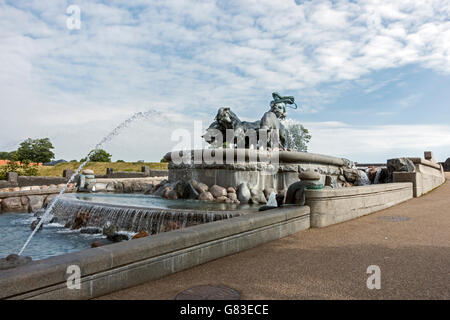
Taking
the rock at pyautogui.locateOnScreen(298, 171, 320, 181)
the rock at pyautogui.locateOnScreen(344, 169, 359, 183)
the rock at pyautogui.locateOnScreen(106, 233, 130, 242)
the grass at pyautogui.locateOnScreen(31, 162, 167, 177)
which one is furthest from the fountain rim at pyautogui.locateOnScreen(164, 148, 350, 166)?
the grass at pyautogui.locateOnScreen(31, 162, 167, 177)

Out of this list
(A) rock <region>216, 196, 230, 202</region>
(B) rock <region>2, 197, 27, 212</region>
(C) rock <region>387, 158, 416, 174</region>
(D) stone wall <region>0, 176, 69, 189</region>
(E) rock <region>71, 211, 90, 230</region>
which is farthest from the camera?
(D) stone wall <region>0, 176, 69, 189</region>

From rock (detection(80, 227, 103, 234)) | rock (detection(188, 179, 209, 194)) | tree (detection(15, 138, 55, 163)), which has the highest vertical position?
tree (detection(15, 138, 55, 163))

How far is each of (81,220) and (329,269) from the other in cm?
935

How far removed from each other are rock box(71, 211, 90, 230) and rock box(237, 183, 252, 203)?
239 inches

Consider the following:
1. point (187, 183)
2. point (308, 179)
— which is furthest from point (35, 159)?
point (308, 179)

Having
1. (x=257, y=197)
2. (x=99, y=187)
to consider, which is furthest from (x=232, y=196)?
(x=99, y=187)

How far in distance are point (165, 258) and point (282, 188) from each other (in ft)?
37.1

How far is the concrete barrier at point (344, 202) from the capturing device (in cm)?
780

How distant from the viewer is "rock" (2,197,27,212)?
1664 centimetres

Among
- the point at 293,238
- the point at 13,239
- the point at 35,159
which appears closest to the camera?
the point at 293,238

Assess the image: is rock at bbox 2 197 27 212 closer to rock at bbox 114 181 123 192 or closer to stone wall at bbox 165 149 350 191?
rock at bbox 114 181 123 192

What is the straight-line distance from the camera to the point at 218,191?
13.9 m
